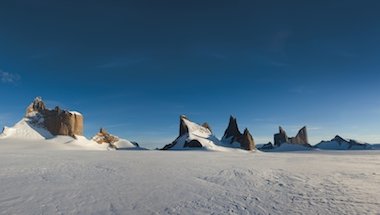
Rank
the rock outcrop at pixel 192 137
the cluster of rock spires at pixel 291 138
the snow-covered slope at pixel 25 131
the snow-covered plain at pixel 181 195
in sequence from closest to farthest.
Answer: the snow-covered plain at pixel 181 195 → the snow-covered slope at pixel 25 131 → the rock outcrop at pixel 192 137 → the cluster of rock spires at pixel 291 138

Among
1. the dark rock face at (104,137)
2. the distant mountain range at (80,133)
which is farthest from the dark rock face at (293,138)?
the dark rock face at (104,137)

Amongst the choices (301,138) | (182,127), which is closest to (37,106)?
(182,127)

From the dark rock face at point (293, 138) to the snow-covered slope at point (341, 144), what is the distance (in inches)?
868

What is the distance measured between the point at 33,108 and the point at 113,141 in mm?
24664

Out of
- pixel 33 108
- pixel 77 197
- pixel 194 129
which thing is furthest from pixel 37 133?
pixel 77 197

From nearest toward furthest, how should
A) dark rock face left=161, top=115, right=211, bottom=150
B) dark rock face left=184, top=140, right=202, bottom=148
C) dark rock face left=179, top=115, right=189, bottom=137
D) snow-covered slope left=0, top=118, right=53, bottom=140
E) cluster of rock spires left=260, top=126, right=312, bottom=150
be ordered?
snow-covered slope left=0, top=118, right=53, bottom=140
dark rock face left=184, top=140, right=202, bottom=148
dark rock face left=161, top=115, right=211, bottom=150
dark rock face left=179, top=115, right=189, bottom=137
cluster of rock spires left=260, top=126, right=312, bottom=150

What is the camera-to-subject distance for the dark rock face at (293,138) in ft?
487

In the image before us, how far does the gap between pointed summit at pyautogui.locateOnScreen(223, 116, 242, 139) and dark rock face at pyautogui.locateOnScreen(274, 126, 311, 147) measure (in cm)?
5971

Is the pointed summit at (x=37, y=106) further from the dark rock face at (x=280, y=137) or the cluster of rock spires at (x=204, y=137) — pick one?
the dark rock face at (x=280, y=137)

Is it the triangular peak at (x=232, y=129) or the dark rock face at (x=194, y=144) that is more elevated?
the triangular peak at (x=232, y=129)

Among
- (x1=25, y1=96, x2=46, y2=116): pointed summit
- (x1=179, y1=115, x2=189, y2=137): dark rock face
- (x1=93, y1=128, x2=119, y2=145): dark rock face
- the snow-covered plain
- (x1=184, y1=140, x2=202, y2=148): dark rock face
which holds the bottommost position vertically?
the snow-covered plain

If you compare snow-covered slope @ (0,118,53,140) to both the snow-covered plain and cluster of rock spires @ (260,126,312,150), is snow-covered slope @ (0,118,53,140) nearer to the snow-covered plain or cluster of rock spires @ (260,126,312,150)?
the snow-covered plain

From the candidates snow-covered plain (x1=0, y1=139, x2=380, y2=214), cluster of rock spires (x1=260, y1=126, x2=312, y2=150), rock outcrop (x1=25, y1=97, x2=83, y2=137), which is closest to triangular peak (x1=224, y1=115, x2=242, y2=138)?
rock outcrop (x1=25, y1=97, x2=83, y2=137)

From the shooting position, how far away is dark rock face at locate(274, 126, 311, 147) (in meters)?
148
